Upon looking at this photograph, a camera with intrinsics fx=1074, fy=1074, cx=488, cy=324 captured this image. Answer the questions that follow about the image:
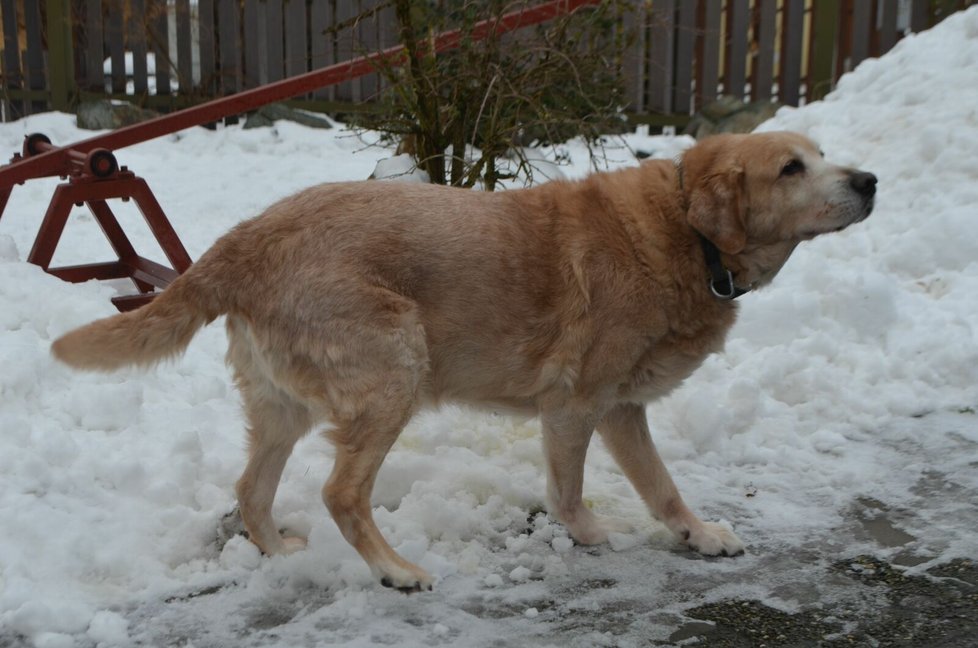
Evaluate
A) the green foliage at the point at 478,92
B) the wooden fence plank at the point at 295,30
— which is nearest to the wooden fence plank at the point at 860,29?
the green foliage at the point at 478,92

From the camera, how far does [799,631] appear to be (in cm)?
336

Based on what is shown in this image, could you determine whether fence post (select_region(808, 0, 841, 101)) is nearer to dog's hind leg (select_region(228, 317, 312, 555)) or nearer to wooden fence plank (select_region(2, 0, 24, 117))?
wooden fence plank (select_region(2, 0, 24, 117))

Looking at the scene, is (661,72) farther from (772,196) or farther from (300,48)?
(772,196)

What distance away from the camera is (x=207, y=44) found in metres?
11.1

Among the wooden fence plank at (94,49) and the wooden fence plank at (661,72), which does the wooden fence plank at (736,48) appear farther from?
the wooden fence plank at (94,49)

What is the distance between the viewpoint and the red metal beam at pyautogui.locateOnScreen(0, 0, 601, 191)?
6145mm

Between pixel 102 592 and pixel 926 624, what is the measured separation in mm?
2641

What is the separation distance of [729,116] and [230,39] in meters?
5.16

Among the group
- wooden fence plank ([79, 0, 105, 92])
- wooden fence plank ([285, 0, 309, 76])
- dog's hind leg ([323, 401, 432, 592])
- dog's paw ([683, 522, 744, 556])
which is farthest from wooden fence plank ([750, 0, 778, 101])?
dog's hind leg ([323, 401, 432, 592])

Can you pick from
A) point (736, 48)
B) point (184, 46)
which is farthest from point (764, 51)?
point (184, 46)

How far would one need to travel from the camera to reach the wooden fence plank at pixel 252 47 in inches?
436

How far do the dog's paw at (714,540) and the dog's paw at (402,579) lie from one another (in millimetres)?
1073

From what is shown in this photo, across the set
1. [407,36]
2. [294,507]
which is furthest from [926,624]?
[407,36]

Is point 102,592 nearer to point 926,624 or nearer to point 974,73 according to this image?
point 926,624
